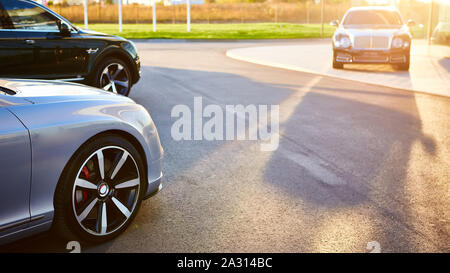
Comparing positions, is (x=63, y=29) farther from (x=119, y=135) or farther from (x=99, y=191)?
→ (x=99, y=191)

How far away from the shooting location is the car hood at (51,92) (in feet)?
10.5

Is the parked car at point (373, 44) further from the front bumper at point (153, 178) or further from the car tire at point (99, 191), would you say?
the car tire at point (99, 191)

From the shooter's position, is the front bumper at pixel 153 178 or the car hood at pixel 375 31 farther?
the car hood at pixel 375 31

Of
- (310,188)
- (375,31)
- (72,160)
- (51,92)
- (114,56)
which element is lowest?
(310,188)

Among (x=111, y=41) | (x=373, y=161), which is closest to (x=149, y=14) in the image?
(x=111, y=41)

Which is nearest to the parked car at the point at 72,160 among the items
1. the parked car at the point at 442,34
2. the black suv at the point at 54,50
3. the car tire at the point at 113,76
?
the black suv at the point at 54,50

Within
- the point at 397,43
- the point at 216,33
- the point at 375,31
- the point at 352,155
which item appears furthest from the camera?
the point at 216,33

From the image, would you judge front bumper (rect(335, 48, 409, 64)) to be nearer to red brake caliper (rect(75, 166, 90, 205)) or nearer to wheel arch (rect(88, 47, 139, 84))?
wheel arch (rect(88, 47, 139, 84))

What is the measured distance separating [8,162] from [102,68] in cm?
611

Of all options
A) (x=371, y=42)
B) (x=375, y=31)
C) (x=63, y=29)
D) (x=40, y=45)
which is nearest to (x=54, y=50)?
(x=40, y=45)

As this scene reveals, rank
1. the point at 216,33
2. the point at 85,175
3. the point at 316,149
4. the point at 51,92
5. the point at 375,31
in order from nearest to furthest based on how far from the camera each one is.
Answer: the point at 85,175, the point at 51,92, the point at 316,149, the point at 375,31, the point at 216,33

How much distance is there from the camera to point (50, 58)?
8.05m

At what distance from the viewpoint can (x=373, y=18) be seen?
15766 millimetres

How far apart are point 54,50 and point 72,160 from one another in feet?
17.8
